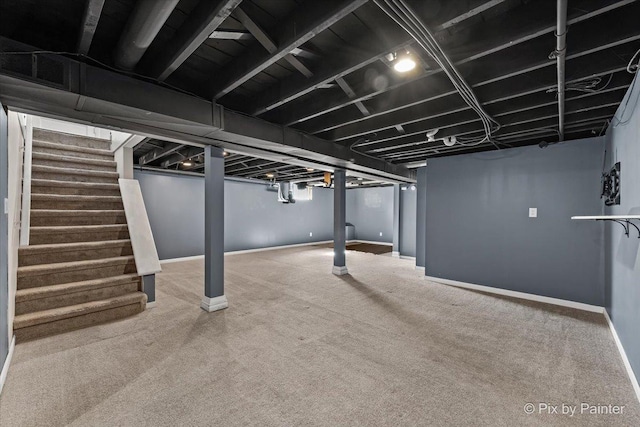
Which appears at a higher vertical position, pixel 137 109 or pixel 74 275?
pixel 137 109

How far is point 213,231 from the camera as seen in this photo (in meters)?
3.59

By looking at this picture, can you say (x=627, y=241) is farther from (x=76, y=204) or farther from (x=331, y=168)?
(x=76, y=204)

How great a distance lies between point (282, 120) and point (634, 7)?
3.00 m

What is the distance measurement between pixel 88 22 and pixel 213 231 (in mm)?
2373

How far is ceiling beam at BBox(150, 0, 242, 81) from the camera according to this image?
1.55 metres

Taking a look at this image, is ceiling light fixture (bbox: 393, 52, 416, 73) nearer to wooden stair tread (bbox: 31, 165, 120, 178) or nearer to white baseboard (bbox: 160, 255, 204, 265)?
wooden stair tread (bbox: 31, 165, 120, 178)

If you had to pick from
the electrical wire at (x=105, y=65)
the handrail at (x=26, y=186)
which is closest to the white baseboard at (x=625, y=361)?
the electrical wire at (x=105, y=65)

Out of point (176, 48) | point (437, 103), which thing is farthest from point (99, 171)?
point (437, 103)

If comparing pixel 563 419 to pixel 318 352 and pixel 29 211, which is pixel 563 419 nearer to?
pixel 318 352

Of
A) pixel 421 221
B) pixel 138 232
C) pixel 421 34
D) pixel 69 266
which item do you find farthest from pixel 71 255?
pixel 421 221

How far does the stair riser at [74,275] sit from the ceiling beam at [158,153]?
77.9 inches

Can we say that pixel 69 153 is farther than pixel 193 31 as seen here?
Yes

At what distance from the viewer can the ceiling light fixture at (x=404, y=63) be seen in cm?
203

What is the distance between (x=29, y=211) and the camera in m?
3.46
